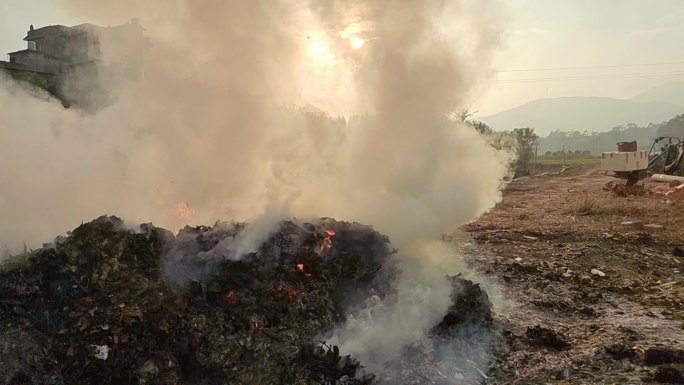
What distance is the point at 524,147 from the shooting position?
33.7 meters

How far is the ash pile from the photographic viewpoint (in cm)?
506

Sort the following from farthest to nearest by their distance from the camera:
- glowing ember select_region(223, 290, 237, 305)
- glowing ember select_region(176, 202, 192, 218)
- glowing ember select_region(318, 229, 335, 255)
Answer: glowing ember select_region(176, 202, 192, 218)
glowing ember select_region(318, 229, 335, 255)
glowing ember select_region(223, 290, 237, 305)

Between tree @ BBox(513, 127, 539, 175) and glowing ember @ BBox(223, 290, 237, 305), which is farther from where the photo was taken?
tree @ BBox(513, 127, 539, 175)

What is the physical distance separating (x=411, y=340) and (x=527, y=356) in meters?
1.62

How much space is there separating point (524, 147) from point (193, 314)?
105ft

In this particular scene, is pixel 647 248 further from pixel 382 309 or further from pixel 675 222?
pixel 382 309

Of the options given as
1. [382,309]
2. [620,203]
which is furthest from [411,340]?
[620,203]

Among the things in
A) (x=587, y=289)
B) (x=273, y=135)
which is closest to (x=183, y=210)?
(x=273, y=135)

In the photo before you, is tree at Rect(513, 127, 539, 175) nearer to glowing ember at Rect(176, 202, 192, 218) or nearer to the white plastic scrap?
glowing ember at Rect(176, 202, 192, 218)

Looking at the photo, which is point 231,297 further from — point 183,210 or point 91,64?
point 91,64

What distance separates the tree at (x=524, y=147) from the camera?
32594mm

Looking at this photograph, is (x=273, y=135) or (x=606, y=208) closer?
(x=273, y=135)

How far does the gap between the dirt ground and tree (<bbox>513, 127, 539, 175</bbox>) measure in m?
15.2

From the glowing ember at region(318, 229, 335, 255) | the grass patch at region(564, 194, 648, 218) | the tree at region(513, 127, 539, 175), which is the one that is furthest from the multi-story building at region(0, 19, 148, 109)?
the tree at region(513, 127, 539, 175)
